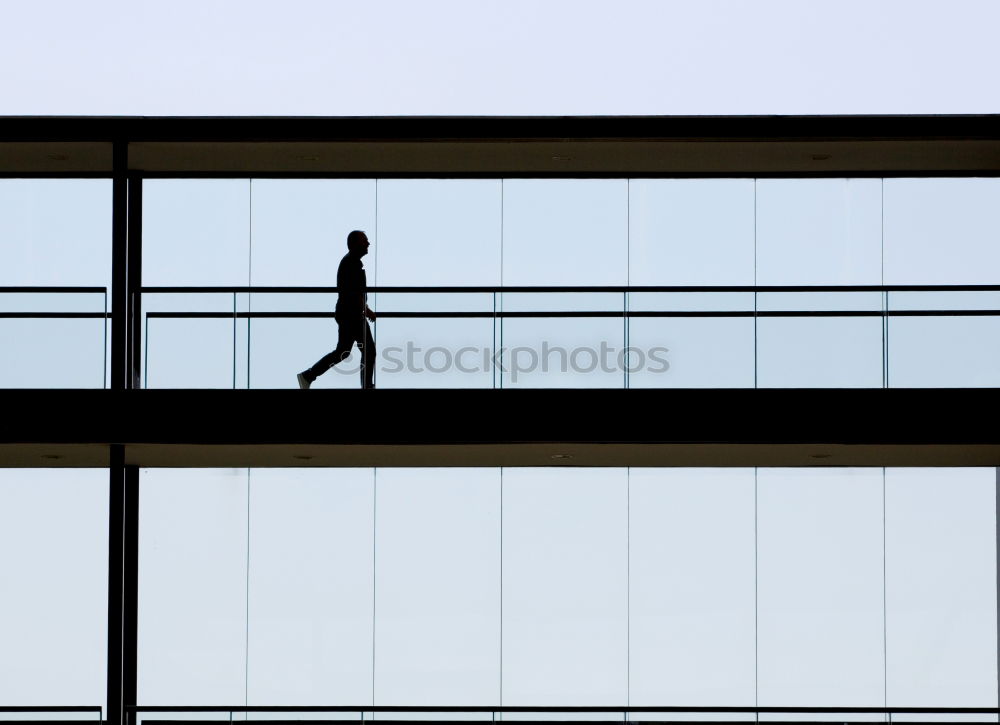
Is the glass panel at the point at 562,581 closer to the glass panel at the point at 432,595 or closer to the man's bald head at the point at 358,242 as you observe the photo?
the glass panel at the point at 432,595

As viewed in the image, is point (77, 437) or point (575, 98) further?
point (575, 98)

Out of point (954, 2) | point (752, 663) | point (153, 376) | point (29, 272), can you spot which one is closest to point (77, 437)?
point (153, 376)

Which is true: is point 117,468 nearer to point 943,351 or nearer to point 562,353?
point 562,353

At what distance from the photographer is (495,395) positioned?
1457 centimetres

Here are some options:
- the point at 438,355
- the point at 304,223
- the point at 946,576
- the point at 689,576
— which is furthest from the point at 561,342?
the point at 946,576

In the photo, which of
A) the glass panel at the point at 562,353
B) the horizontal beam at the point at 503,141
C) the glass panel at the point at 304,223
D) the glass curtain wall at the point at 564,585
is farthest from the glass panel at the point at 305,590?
the horizontal beam at the point at 503,141

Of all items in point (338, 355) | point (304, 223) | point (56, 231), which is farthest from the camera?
point (56, 231)

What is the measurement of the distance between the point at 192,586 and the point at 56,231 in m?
4.83

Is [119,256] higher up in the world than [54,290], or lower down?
higher up

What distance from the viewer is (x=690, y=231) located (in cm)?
1842

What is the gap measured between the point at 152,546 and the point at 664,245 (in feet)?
24.1
